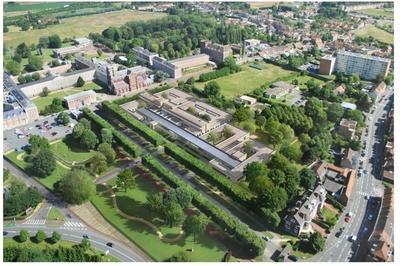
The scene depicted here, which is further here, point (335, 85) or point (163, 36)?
point (163, 36)

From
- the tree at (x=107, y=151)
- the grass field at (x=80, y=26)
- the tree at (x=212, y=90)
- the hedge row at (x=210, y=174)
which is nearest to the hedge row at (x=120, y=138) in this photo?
the tree at (x=107, y=151)

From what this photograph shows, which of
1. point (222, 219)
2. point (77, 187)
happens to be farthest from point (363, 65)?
point (77, 187)

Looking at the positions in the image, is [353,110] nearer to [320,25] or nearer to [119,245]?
[119,245]

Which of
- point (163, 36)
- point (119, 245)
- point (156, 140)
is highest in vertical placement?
point (163, 36)

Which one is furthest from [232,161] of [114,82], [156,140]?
[114,82]

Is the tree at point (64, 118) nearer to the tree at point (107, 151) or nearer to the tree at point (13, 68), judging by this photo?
the tree at point (107, 151)

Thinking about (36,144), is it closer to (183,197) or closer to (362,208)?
(183,197)
